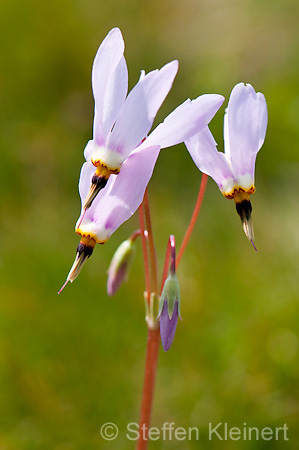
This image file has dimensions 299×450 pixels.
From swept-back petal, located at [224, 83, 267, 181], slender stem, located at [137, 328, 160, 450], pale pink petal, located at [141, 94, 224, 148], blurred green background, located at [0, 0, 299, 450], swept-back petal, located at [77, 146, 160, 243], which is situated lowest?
slender stem, located at [137, 328, 160, 450]

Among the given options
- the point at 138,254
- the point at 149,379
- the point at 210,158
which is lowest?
the point at 149,379

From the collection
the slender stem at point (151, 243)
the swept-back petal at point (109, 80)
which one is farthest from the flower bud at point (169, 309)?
the swept-back petal at point (109, 80)

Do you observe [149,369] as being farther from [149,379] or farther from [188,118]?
[188,118]

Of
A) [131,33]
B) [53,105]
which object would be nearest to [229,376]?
[53,105]

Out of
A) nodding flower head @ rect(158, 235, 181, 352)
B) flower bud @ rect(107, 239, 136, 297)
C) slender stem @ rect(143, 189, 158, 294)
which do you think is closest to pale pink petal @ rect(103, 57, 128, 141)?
slender stem @ rect(143, 189, 158, 294)

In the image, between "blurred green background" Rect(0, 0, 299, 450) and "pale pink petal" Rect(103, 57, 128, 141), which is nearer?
"pale pink petal" Rect(103, 57, 128, 141)

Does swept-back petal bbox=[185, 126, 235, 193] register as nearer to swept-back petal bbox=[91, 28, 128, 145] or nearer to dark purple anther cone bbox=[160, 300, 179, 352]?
swept-back petal bbox=[91, 28, 128, 145]

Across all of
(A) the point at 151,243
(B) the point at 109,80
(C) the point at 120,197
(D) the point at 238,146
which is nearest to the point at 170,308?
(A) the point at 151,243
